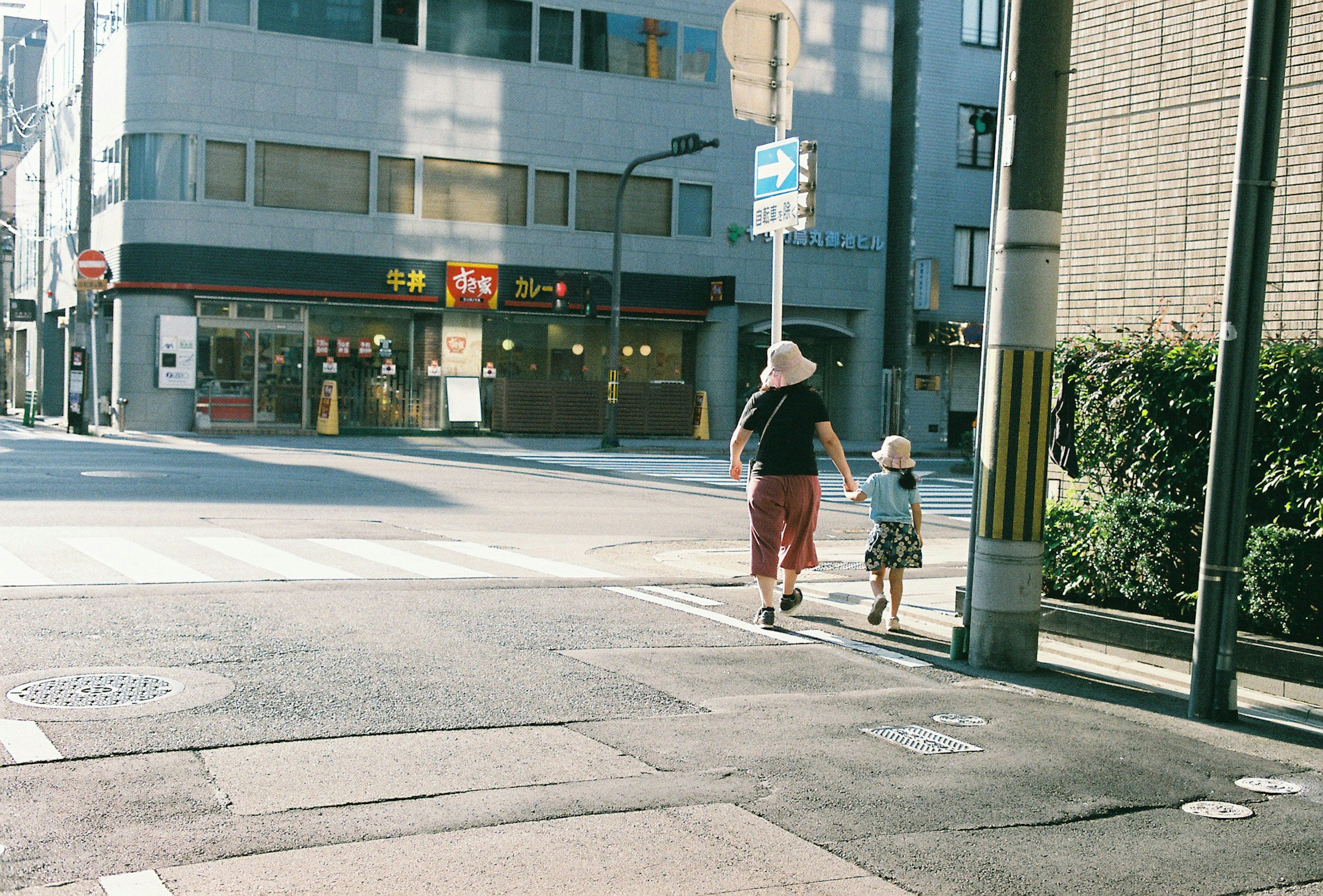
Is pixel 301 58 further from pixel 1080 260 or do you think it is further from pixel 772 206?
pixel 1080 260

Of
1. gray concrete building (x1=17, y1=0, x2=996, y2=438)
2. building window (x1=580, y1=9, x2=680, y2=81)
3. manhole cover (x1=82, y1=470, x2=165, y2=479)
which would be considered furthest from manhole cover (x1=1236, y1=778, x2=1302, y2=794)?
building window (x1=580, y1=9, x2=680, y2=81)

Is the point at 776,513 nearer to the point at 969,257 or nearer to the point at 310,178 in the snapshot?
the point at 310,178

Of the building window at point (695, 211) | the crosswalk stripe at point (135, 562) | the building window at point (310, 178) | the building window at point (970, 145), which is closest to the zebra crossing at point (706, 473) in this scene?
the building window at point (695, 211)

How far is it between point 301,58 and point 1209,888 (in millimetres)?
31750

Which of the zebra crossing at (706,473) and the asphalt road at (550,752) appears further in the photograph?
the zebra crossing at (706,473)

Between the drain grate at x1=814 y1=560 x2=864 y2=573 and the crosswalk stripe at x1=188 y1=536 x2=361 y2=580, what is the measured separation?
461cm

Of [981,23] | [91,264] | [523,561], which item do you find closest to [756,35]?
[523,561]

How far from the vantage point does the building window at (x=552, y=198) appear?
34719mm

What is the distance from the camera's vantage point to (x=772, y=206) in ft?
39.4

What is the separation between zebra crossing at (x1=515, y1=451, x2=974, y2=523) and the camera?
21.2 meters

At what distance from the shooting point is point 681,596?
1071 centimetres

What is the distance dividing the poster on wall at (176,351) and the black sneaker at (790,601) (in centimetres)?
2519

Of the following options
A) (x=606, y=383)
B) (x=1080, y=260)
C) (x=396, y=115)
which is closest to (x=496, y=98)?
(x=396, y=115)

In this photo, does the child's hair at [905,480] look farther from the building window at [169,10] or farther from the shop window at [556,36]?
the shop window at [556,36]
